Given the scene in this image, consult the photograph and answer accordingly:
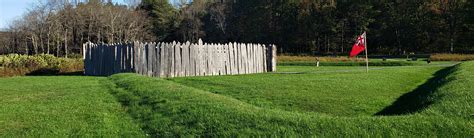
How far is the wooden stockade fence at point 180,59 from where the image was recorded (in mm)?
21219

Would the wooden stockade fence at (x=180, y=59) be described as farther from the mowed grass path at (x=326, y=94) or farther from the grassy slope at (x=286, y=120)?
the grassy slope at (x=286, y=120)

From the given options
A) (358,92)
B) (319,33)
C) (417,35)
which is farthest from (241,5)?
(358,92)

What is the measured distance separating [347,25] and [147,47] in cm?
4611

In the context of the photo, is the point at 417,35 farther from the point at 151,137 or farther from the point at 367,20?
the point at 151,137

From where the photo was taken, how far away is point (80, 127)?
26.9ft

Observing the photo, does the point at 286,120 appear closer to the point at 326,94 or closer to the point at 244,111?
the point at 244,111

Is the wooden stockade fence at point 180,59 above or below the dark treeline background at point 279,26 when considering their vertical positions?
below

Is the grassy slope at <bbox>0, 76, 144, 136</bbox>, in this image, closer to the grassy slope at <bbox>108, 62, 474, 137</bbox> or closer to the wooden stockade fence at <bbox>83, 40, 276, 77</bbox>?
the grassy slope at <bbox>108, 62, 474, 137</bbox>

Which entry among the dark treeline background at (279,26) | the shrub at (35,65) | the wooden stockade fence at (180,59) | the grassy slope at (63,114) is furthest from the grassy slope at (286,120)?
the dark treeline background at (279,26)

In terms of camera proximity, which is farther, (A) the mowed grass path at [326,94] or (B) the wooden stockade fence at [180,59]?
(B) the wooden stockade fence at [180,59]

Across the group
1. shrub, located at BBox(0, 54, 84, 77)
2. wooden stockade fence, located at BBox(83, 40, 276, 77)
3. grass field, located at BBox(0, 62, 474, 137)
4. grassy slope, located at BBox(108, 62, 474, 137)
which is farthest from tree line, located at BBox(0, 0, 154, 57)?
grassy slope, located at BBox(108, 62, 474, 137)

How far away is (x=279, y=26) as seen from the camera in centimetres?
6994

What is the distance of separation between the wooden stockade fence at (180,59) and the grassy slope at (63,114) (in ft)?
25.7

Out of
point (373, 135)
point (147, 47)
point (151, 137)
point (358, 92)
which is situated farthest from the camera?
point (147, 47)
